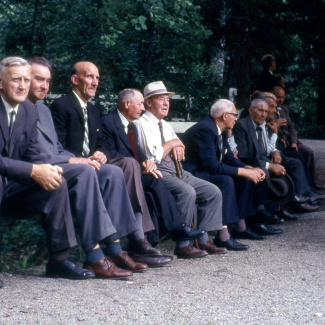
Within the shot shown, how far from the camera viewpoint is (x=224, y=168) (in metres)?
8.05

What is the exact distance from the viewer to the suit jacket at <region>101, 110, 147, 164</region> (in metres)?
7.27

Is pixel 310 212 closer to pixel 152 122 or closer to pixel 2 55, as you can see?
pixel 152 122

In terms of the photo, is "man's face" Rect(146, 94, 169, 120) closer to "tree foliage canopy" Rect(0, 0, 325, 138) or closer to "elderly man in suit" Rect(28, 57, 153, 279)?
"elderly man in suit" Rect(28, 57, 153, 279)

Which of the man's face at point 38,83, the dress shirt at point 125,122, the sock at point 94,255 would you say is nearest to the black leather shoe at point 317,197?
the dress shirt at point 125,122

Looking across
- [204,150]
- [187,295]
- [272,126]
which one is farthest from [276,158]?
[187,295]

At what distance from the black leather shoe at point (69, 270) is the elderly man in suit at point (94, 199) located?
15 centimetres

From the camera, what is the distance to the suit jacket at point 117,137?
7273 mm

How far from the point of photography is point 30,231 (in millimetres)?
9328

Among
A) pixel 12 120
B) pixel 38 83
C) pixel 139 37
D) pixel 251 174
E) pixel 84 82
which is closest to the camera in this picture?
pixel 12 120

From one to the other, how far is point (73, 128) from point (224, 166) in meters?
1.78

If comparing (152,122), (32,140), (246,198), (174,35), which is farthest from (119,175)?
(174,35)

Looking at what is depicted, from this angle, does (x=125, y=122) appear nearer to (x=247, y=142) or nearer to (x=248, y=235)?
(x=248, y=235)

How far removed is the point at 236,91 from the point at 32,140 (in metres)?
8.09

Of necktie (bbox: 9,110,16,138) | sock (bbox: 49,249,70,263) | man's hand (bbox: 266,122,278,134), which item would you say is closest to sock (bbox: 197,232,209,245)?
sock (bbox: 49,249,70,263)
